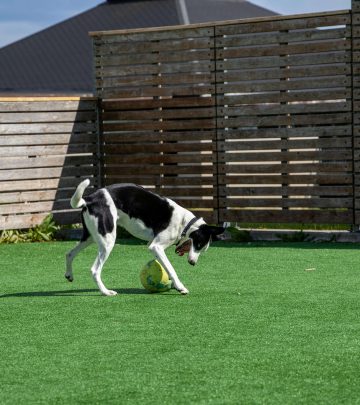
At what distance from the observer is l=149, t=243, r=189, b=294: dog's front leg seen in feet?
27.1

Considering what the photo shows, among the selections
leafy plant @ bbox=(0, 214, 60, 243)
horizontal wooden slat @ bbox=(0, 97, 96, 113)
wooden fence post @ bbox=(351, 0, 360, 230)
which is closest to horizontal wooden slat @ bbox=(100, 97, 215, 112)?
horizontal wooden slat @ bbox=(0, 97, 96, 113)

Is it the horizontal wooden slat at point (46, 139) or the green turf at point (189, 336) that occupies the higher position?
the horizontal wooden slat at point (46, 139)

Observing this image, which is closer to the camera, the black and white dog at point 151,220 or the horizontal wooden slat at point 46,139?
the black and white dog at point 151,220

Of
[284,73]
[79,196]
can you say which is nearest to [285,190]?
[284,73]

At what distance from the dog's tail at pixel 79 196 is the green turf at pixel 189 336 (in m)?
0.74

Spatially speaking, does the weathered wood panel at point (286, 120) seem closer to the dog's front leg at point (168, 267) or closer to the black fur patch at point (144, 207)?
the black fur patch at point (144, 207)

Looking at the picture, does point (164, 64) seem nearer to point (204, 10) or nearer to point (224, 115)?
point (224, 115)

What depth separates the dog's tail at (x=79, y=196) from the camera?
8.12m

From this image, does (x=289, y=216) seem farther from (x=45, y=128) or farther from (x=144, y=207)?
(x=144, y=207)

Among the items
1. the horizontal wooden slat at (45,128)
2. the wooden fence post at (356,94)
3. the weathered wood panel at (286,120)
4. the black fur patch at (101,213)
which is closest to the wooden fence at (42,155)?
the horizontal wooden slat at (45,128)

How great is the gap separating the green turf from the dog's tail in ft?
2.43

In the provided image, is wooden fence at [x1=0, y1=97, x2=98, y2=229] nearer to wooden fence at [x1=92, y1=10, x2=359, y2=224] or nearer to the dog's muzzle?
wooden fence at [x1=92, y1=10, x2=359, y2=224]

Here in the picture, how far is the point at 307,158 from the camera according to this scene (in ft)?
42.4

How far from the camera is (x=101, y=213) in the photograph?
846 cm
